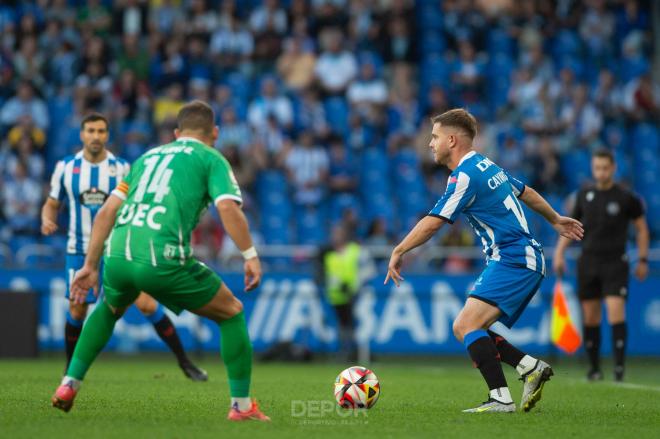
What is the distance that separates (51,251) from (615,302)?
31.1 feet

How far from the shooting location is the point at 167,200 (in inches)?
264

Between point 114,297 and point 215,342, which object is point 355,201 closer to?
point 215,342

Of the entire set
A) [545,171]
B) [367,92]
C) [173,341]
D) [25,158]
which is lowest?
[173,341]

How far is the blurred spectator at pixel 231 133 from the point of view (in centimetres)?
1942

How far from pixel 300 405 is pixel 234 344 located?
1883mm

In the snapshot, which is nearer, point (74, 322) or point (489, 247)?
point (489, 247)

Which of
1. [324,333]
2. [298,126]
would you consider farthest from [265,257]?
[298,126]

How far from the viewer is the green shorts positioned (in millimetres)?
6594

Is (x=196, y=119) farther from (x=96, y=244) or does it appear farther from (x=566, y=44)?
(x=566, y=44)

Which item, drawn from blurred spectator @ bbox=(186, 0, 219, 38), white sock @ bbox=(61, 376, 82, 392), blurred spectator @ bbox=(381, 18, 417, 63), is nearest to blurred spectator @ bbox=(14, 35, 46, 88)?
blurred spectator @ bbox=(186, 0, 219, 38)

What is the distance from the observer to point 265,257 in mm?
18516

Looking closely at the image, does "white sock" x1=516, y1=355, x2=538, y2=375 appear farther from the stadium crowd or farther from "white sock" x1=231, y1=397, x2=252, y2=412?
the stadium crowd

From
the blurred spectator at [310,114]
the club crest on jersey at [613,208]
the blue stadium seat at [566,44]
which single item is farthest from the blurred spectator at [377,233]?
the blue stadium seat at [566,44]

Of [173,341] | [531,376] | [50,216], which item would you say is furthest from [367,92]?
[531,376]
